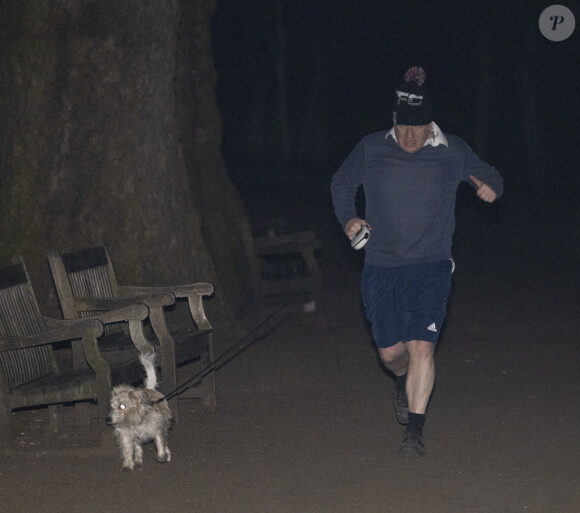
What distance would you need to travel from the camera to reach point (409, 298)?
7.96 metres

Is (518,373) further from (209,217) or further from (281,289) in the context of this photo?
(209,217)

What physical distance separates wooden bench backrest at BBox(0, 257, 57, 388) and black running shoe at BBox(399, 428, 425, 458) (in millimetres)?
2623

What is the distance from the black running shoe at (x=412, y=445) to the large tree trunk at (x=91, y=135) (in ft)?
14.4

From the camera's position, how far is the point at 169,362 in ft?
28.6

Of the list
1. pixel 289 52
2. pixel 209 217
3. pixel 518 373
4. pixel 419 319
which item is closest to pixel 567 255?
pixel 209 217

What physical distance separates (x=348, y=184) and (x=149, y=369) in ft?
6.09

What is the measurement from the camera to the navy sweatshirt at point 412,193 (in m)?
7.88

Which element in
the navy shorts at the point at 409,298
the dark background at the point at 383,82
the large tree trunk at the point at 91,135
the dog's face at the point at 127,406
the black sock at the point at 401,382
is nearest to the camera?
the dog's face at the point at 127,406

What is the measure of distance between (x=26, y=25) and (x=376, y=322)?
490 centimetres

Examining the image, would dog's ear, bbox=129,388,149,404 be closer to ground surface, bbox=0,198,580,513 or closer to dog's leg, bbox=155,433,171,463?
dog's leg, bbox=155,433,171,463

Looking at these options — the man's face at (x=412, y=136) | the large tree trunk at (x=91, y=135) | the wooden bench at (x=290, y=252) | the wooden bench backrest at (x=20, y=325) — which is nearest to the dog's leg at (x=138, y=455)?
the wooden bench backrest at (x=20, y=325)

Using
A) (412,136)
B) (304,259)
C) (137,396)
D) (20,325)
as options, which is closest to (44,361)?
(20,325)

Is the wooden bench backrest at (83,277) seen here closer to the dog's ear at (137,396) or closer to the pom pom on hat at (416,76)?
the dog's ear at (137,396)

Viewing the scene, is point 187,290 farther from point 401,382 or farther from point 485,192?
point 485,192
